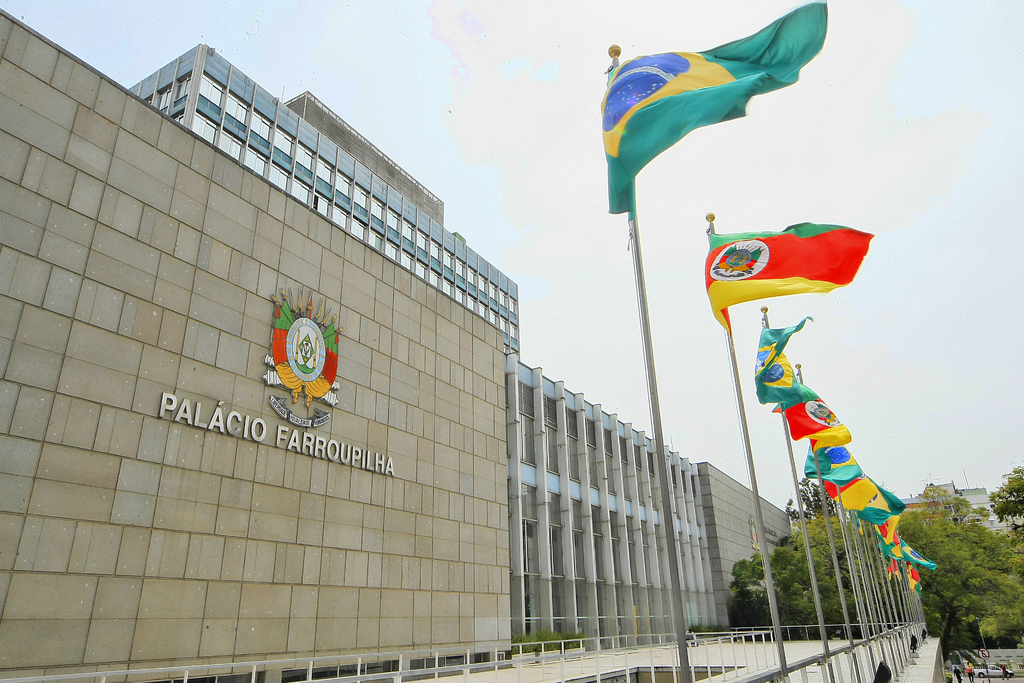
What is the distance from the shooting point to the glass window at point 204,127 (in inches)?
1433

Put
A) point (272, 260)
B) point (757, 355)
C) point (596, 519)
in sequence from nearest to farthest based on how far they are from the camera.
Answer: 1. point (757, 355)
2. point (272, 260)
3. point (596, 519)

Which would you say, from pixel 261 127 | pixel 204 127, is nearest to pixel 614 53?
pixel 204 127

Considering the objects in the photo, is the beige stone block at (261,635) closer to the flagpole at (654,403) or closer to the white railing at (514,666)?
the white railing at (514,666)

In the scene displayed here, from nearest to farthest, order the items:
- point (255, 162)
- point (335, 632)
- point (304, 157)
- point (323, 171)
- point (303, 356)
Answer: point (335, 632) < point (303, 356) < point (255, 162) < point (304, 157) < point (323, 171)

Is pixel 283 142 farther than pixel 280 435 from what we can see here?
Yes

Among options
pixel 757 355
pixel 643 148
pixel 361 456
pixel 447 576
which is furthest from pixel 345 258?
pixel 643 148

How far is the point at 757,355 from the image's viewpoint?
1554cm

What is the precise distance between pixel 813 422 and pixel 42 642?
57.0 feet

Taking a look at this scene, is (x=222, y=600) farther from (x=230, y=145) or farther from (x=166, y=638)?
(x=230, y=145)

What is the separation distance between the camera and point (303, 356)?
17516 millimetres

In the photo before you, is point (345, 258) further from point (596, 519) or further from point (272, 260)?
point (596, 519)

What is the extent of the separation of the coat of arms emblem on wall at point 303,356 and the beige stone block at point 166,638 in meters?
5.17

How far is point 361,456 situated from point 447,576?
17.8ft

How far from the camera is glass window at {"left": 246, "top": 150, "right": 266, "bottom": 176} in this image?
129ft
